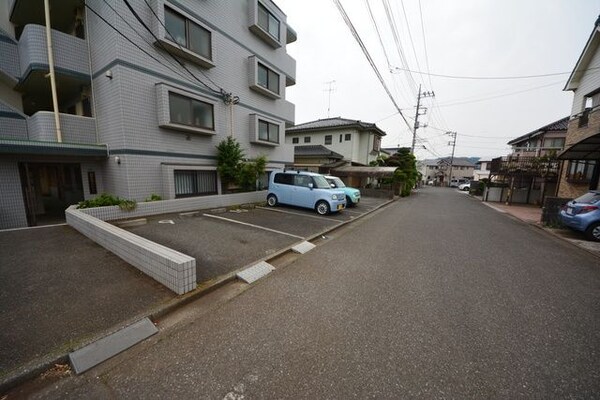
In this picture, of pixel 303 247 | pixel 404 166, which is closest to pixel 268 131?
pixel 303 247

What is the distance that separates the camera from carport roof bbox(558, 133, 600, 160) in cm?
786

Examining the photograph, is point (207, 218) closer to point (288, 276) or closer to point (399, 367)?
point (288, 276)

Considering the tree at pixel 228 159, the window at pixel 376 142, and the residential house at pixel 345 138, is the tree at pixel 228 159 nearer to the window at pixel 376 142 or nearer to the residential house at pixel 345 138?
the residential house at pixel 345 138

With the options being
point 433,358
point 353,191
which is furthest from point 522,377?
point 353,191

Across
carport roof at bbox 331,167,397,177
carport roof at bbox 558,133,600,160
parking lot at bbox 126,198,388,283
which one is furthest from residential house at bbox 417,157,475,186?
parking lot at bbox 126,198,388,283

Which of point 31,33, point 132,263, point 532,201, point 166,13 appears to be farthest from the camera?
point 532,201

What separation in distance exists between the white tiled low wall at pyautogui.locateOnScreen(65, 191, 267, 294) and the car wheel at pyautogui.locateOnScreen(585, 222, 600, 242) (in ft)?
36.8

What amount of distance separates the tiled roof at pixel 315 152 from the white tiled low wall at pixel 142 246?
45.5 ft

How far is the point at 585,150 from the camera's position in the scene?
28.6ft

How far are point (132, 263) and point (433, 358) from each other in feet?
15.9

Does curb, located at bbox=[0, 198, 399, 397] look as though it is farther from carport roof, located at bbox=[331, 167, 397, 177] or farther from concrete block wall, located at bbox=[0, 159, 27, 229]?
carport roof, located at bbox=[331, 167, 397, 177]

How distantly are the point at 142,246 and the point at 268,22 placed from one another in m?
13.9

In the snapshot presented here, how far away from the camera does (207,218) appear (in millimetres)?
7973

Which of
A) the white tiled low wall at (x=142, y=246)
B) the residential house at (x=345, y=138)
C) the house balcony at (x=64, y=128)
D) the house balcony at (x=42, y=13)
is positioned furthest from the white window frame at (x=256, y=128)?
the residential house at (x=345, y=138)
